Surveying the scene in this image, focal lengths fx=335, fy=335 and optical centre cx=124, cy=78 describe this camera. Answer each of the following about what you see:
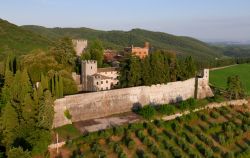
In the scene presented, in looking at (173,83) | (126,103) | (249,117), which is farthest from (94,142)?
(249,117)

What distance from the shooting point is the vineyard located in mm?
34688

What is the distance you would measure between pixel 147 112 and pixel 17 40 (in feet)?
Answer: 255

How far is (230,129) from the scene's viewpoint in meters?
42.6

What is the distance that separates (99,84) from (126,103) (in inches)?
211

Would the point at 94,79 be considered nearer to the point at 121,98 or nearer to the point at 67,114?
the point at 121,98

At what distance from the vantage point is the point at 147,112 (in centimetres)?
4209

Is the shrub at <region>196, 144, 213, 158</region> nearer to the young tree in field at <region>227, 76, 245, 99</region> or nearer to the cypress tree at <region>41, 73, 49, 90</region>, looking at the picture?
the young tree in field at <region>227, 76, 245, 99</region>

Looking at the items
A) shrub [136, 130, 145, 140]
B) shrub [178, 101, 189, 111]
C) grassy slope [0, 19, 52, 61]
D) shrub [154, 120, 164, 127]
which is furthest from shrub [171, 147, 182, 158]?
grassy slope [0, 19, 52, 61]

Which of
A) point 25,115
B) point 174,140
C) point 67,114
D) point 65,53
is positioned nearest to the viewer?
point 25,115

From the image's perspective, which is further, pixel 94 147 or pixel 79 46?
pixel 79 46

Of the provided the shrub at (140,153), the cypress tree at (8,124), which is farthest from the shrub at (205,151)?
the cypress tree at (8,124)

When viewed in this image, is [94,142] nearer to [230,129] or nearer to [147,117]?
[147,117]

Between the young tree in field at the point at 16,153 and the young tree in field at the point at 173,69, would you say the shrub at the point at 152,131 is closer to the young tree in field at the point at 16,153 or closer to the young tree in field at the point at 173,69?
the young tree in field at the point at 173,69

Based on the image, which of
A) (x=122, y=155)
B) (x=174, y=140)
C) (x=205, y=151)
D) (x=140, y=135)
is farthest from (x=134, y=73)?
(x=122, y=155)
